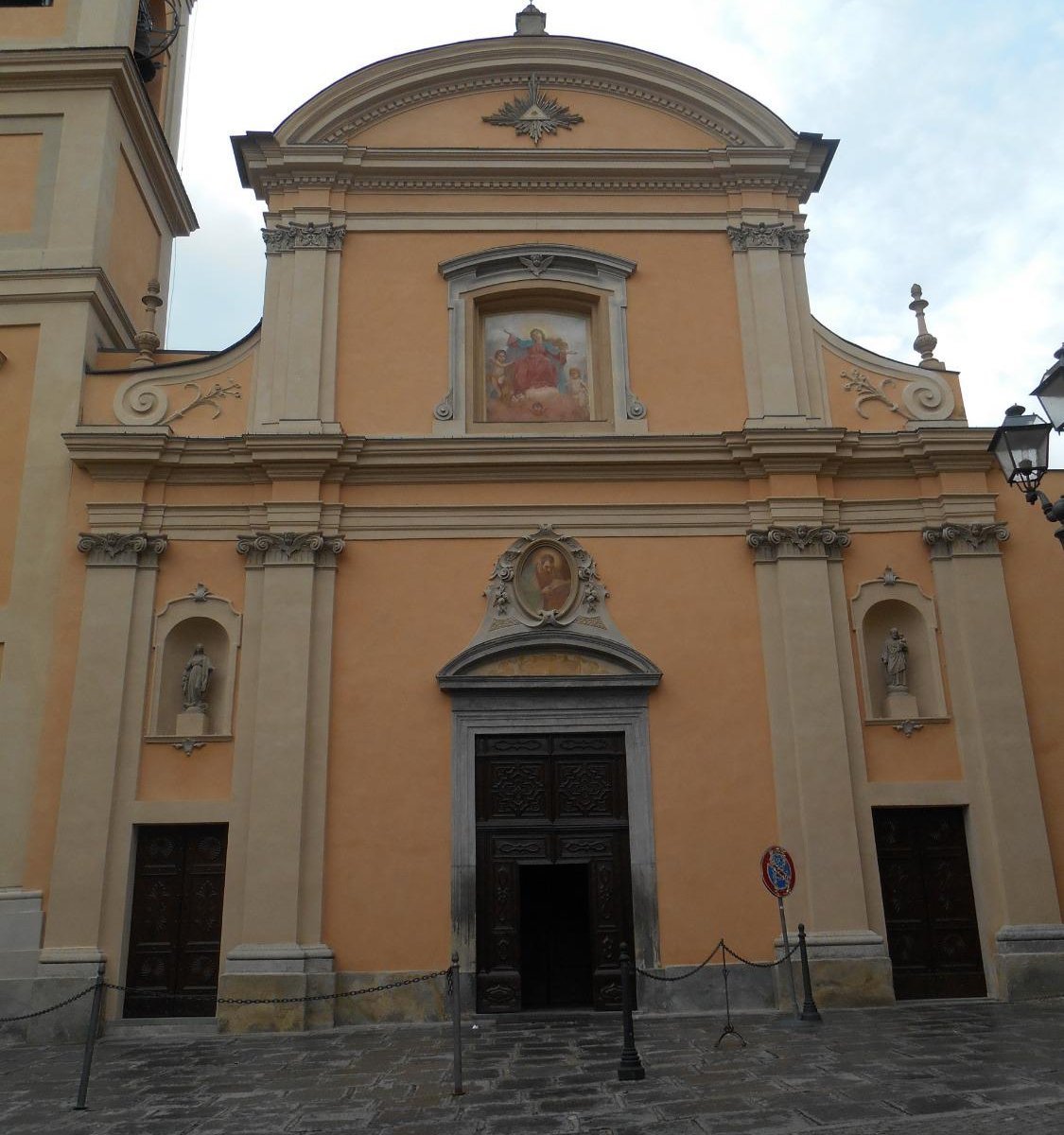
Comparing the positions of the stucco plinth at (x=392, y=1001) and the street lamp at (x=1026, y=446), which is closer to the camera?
the street lamp at (x=1026, y=446)

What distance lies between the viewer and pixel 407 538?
41.4 feet

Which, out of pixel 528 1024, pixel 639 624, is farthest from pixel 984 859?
pixel 528 1024

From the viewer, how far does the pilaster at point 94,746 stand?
1087 centimetres

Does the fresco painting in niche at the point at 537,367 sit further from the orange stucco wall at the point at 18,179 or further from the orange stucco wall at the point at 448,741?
the orange stucco wall at the point at 18,179

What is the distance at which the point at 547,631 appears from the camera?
12.2 metres

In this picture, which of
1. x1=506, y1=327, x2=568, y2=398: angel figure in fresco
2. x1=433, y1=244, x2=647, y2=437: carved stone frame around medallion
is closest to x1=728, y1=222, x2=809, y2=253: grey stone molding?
x1=433, y1=244, x2=647, y2=437: carved stone frame around medallion

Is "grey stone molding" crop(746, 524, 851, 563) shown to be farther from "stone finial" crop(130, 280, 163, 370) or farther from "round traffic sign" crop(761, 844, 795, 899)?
"stone finial" crop(130, 280, 163, 370)

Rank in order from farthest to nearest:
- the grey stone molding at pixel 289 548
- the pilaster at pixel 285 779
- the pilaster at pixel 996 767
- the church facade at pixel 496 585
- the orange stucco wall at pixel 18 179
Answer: the orange stucco wall at pixel 18 179
the grey stone molding at pixel 289 548
the church facade at pixel 496 585
the pilaster at pixel 996 767
the pilaster at pixel 285 779

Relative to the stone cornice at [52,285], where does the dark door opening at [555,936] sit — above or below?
below

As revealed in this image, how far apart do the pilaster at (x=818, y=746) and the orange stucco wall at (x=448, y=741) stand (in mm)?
240

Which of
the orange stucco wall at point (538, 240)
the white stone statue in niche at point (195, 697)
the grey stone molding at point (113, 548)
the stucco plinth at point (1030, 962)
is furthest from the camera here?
the orange stucco wall at point (538, 240)

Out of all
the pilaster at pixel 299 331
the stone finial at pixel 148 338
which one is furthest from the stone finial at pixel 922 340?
the stone finial at pixel 148 338

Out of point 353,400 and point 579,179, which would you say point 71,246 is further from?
point 579,179

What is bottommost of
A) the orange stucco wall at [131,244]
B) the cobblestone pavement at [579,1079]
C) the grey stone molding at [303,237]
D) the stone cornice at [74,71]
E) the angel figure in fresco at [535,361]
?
the cobblestone pavement at [579,1079]
